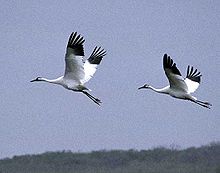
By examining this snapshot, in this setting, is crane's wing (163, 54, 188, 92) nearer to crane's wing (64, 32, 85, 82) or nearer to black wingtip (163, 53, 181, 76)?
black wingtip (163, 53, 181, 76)

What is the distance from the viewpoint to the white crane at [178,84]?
32.3 meters

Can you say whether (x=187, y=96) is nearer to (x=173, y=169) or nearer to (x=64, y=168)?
(x=173, y=169)

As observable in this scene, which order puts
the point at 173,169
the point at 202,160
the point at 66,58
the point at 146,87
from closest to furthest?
the point at 66,58 < the point at 146,87 < the point at 173,169 < the point at 202,160

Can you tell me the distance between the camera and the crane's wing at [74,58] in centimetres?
3231

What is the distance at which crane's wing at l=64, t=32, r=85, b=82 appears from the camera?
3231 cm

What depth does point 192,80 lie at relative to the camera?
3619 centimetres

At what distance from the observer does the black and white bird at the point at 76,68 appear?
106 ft

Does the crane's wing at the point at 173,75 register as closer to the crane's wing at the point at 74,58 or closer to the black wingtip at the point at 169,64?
the black wingtip at the point at 169,64

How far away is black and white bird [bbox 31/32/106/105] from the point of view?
32400 millimetres

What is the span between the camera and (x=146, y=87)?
1379 inches

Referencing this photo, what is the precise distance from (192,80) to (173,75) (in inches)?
132

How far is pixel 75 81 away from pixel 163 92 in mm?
2338

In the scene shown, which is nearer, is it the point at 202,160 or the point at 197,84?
the point at 197,84

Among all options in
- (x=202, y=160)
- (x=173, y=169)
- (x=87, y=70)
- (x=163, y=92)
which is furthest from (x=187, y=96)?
(x=202, y=160)
